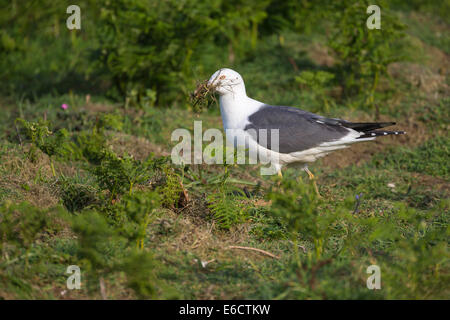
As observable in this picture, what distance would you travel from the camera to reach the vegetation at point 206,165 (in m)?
3.08

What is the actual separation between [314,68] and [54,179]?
455cm

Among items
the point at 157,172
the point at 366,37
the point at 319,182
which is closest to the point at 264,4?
the point at 366,37

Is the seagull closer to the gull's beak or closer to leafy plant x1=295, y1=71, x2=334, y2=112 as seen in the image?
the gull's beak

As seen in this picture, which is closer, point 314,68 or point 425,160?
point 425,160

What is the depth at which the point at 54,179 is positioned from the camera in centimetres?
445

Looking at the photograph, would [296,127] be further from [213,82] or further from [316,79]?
[316,79]

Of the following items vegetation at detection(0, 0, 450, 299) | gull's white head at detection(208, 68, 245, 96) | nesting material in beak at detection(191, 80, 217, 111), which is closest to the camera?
vegetation at detection(0, 0, 450, 299)

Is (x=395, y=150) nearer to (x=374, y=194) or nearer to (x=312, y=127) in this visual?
(x=374, y=194)

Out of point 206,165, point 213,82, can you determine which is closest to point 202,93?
point 213,82

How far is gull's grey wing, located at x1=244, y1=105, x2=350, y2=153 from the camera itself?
4551 millimetres

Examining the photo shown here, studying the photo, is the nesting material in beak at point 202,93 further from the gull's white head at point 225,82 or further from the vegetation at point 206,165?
the vegetation at point 206,165

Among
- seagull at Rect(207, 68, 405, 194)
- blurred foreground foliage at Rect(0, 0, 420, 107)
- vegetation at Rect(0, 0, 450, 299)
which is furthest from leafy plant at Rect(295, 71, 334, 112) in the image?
seagull at Rect(207, 68, 405, 194)

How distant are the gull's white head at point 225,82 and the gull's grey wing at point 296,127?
298mm

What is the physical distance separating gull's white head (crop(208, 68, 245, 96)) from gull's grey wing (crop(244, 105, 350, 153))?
30 centimetres
